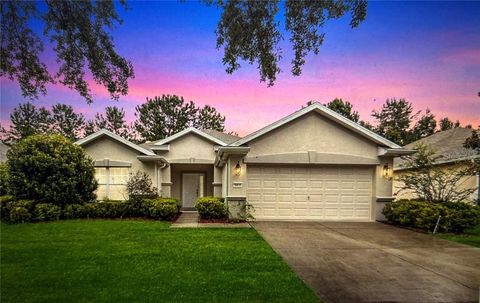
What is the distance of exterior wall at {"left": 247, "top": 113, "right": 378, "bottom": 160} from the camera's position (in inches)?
569

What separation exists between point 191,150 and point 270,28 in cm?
1586

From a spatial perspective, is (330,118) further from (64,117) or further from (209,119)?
(209,119)

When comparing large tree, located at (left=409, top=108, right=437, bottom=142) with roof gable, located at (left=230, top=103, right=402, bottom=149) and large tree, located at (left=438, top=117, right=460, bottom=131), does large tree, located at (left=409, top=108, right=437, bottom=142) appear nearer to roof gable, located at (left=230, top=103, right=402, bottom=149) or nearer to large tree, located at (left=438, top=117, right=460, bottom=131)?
large tree, located at (left=438, top=117, right=460, bottom=131)

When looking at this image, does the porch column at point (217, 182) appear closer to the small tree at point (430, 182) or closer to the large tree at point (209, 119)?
the small tree at point (430, 182)

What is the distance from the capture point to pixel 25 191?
47.0ft

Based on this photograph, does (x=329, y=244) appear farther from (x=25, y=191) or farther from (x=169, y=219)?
(x=25, y=191)

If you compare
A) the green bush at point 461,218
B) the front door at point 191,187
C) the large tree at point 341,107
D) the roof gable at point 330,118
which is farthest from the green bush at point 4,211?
the large tree at point 341,107

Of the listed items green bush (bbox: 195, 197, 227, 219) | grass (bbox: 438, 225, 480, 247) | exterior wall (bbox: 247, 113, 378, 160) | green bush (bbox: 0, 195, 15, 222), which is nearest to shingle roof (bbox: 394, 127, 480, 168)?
exterior wall (bbox: 247, 113, 378, 160)

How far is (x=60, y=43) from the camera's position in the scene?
4844 millimetres

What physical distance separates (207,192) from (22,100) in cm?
1774

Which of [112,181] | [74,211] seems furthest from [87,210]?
[112,181]

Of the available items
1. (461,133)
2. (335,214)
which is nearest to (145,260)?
(335,214)

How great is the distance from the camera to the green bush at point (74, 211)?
1458 centimetres

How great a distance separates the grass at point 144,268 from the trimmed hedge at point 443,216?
6.26 m
